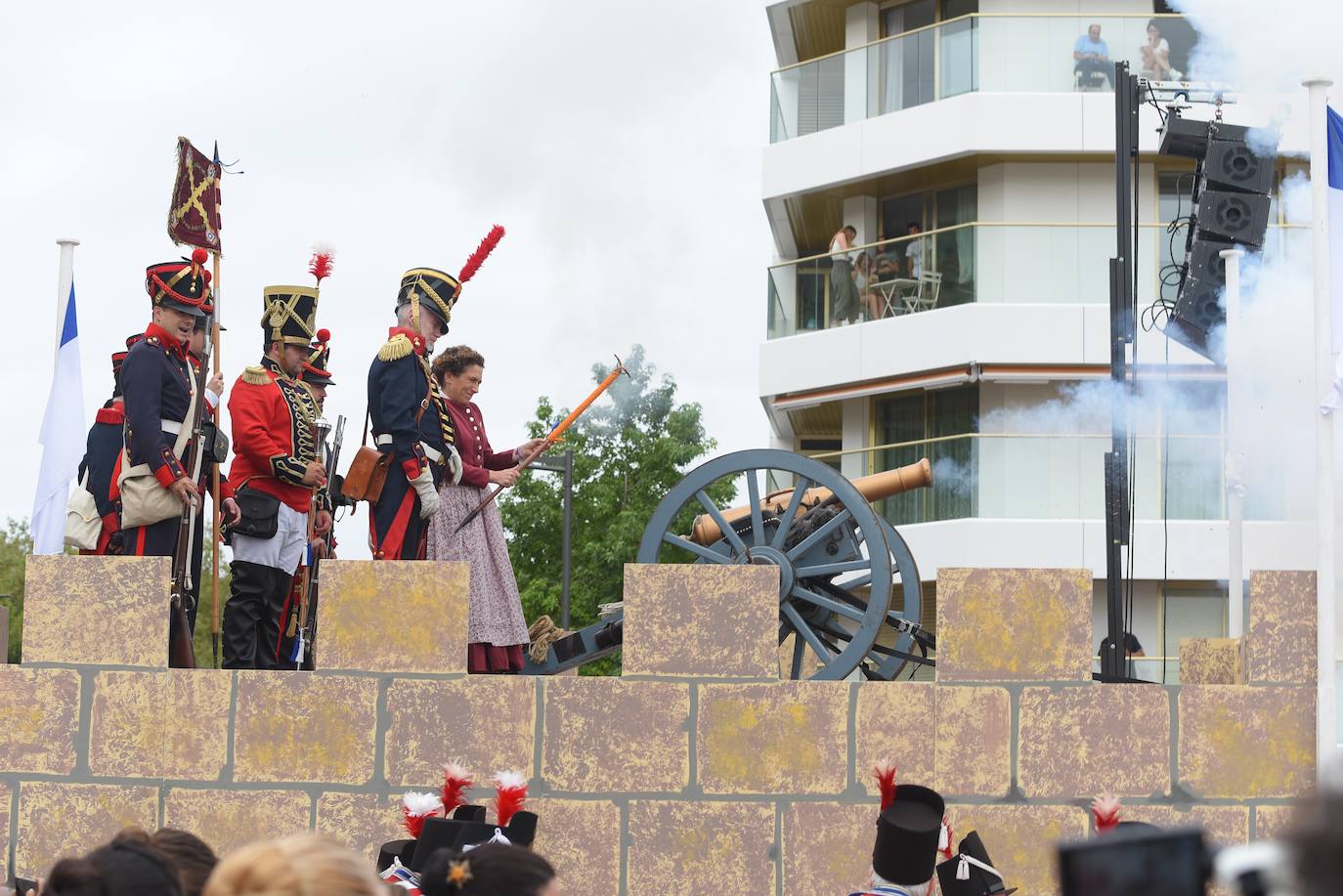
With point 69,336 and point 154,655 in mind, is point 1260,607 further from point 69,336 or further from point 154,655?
point 69,336

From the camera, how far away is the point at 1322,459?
729 centimetres

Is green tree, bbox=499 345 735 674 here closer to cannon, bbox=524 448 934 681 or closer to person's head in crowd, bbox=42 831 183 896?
cannon, bbox=524 448 934 681

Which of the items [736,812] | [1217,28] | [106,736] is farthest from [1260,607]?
[1217,28]

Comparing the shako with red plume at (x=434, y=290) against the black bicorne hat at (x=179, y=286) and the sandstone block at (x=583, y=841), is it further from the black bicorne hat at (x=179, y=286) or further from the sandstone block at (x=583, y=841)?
the sandstone block at (x=583, y=841)

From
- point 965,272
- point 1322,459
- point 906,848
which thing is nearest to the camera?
point 906,848

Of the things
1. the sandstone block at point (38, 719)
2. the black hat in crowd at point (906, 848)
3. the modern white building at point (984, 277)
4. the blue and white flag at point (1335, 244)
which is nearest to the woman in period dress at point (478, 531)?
the sandstone block at point (38, 719)

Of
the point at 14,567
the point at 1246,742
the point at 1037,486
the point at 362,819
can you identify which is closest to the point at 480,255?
the point at 362,819

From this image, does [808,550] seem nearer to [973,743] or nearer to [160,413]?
[973,743]

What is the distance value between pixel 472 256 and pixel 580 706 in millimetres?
2605

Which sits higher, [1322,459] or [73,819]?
[1322,459]

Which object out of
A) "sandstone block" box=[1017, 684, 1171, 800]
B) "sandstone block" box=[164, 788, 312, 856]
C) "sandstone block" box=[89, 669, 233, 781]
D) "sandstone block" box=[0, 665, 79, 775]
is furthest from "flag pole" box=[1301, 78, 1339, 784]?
"sandstone block" box=[0, 665, 79, 775]

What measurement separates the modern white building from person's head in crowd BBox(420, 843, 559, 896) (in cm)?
1541

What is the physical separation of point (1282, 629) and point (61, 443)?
5.71 meters

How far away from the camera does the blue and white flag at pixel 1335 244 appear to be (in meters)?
7.41
